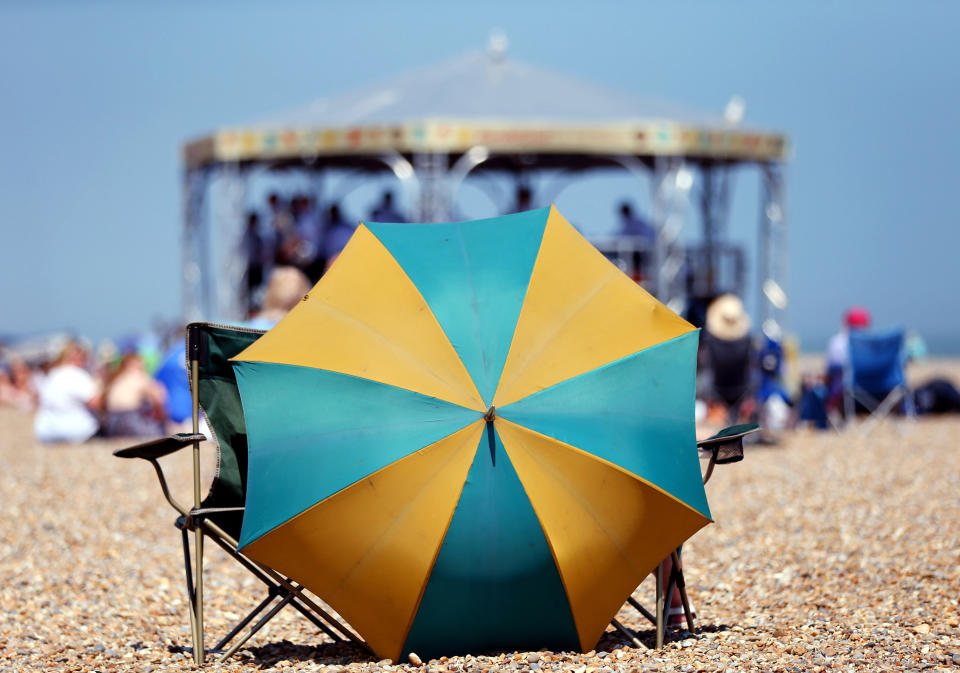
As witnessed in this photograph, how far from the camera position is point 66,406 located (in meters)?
12.9

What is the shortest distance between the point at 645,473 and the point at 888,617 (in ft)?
4.70

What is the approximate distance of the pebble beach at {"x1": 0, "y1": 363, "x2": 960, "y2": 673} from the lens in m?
4.12

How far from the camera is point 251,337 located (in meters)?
4.24

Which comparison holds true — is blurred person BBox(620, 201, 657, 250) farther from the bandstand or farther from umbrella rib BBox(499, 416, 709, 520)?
umbrella rib BBox(499, 416, 709, 520)

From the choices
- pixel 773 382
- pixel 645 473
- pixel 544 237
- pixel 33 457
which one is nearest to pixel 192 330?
pixel 544 237

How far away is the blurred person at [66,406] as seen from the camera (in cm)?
1280

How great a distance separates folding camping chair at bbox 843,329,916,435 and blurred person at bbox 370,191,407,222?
4.98 meters

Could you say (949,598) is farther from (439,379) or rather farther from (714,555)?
(439,379)

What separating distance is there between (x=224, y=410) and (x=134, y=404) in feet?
28.8

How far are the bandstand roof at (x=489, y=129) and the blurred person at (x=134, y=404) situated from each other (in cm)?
356

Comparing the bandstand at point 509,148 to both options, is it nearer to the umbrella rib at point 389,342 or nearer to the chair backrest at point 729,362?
the chair backrest at point 729,362

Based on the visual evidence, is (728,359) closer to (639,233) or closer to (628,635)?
(639,233)

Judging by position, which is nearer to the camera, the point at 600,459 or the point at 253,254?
the point at 600,459

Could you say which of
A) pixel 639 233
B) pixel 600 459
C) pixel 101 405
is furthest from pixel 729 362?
pixel 600 459
